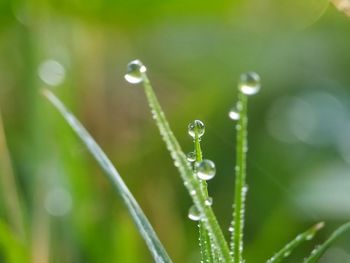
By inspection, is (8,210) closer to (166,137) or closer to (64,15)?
(64,15)

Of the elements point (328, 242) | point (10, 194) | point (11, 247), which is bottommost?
point (328, 242)

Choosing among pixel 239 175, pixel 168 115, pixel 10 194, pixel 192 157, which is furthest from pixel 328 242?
pixel 168 115

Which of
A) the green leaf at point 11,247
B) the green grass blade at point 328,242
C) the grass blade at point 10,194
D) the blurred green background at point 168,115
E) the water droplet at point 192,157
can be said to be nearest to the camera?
the green grass blade at point 328,242

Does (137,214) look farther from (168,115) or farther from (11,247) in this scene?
(168,115)

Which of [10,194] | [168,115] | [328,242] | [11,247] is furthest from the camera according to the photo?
[168,115]

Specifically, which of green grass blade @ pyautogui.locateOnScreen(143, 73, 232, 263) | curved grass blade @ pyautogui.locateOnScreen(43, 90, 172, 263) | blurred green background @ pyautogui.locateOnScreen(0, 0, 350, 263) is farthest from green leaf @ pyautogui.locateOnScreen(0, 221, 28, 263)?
green grass blade @ pyautogui.locateOnScreen(143, 73, 232, 263)

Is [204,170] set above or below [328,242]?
above

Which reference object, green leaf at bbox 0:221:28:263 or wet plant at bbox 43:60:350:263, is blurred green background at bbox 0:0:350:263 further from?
wet plant at bbox 43:60:350:263

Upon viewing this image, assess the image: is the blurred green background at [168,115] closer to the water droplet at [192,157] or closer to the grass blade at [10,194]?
the grass blade at [10,194]

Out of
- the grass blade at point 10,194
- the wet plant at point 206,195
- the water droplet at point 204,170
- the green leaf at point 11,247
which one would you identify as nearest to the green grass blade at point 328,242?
the wet plant at point 206,195

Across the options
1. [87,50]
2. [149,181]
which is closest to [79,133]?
[149,181]
